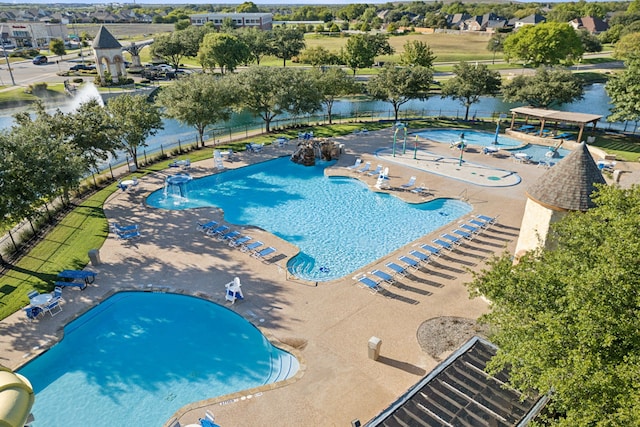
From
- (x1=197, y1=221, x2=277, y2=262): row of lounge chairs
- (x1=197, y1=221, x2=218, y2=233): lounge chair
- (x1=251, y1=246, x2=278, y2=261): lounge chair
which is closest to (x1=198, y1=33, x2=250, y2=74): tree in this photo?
(x1=197, y1=221, x2=218, y2=233): lounge chair

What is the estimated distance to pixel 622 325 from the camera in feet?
29.3

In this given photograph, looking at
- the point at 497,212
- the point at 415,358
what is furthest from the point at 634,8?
the point at 415,358

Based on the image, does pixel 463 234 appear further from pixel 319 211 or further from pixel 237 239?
pixel 237 239

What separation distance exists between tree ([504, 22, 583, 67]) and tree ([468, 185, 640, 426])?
3135 inches

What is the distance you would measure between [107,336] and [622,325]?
17.8 meters

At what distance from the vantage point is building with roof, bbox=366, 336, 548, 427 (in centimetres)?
1134

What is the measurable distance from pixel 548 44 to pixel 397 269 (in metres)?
77.3

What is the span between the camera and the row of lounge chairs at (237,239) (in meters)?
22.6

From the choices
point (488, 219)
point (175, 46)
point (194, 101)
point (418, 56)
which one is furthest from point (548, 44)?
point (175, 46)

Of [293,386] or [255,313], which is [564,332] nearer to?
[293,386]

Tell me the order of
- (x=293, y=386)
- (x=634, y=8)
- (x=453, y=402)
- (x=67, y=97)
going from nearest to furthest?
(x=453, y=402) → (x=293, y=386) → (x=67, y=97) → (x=634, y=8)

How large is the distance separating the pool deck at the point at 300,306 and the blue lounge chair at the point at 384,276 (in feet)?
1.41

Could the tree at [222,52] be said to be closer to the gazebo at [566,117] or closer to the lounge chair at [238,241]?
the gazebo at [566,117]

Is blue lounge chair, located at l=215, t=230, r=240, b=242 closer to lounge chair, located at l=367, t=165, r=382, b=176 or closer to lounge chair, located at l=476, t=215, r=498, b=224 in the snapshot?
lounge chair, located at l=367, t=165, r=382, b=176
